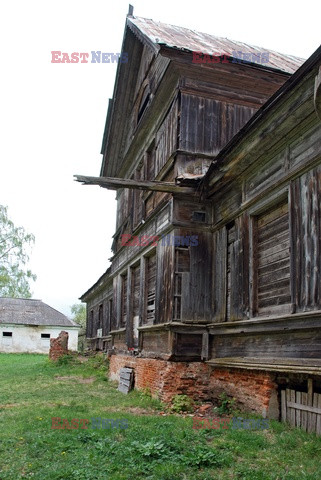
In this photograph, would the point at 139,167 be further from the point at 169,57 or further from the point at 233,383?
the point at 233,383

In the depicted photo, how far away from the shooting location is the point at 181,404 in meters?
8.96

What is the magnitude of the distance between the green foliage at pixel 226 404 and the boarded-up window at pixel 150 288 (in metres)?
3.27

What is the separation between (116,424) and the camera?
23.7ft

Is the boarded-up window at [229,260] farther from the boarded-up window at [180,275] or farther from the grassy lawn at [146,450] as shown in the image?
the grassy lawn at [146,450]

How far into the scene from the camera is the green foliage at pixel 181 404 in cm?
891

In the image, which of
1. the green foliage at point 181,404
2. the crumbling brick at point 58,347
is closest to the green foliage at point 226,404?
the green foliage at point 181,404

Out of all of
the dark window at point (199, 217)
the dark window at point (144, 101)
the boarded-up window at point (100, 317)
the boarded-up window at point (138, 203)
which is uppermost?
the dark window at point (144, 101)

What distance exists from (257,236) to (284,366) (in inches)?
101

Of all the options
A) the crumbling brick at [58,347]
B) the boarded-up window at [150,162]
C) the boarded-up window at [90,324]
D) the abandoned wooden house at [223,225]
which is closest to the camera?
the abandoned wooden house at [223,225]

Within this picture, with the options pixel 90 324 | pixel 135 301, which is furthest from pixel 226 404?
pixel 90 324

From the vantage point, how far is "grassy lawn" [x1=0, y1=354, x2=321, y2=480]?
4992 mm

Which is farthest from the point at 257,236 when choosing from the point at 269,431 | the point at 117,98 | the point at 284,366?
the point at 117,98

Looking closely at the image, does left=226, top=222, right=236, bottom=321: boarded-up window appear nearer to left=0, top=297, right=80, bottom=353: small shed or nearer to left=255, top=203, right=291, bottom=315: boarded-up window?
left=255, top=203, right=291, bottom=315: boarded-up window

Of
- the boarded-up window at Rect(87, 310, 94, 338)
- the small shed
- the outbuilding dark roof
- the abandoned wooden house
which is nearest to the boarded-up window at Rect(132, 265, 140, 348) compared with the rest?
the abandoned wooden house
